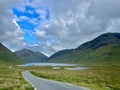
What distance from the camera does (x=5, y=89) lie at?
32.8 metres

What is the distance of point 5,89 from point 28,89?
2.97 metres

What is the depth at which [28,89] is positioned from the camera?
3253cm
